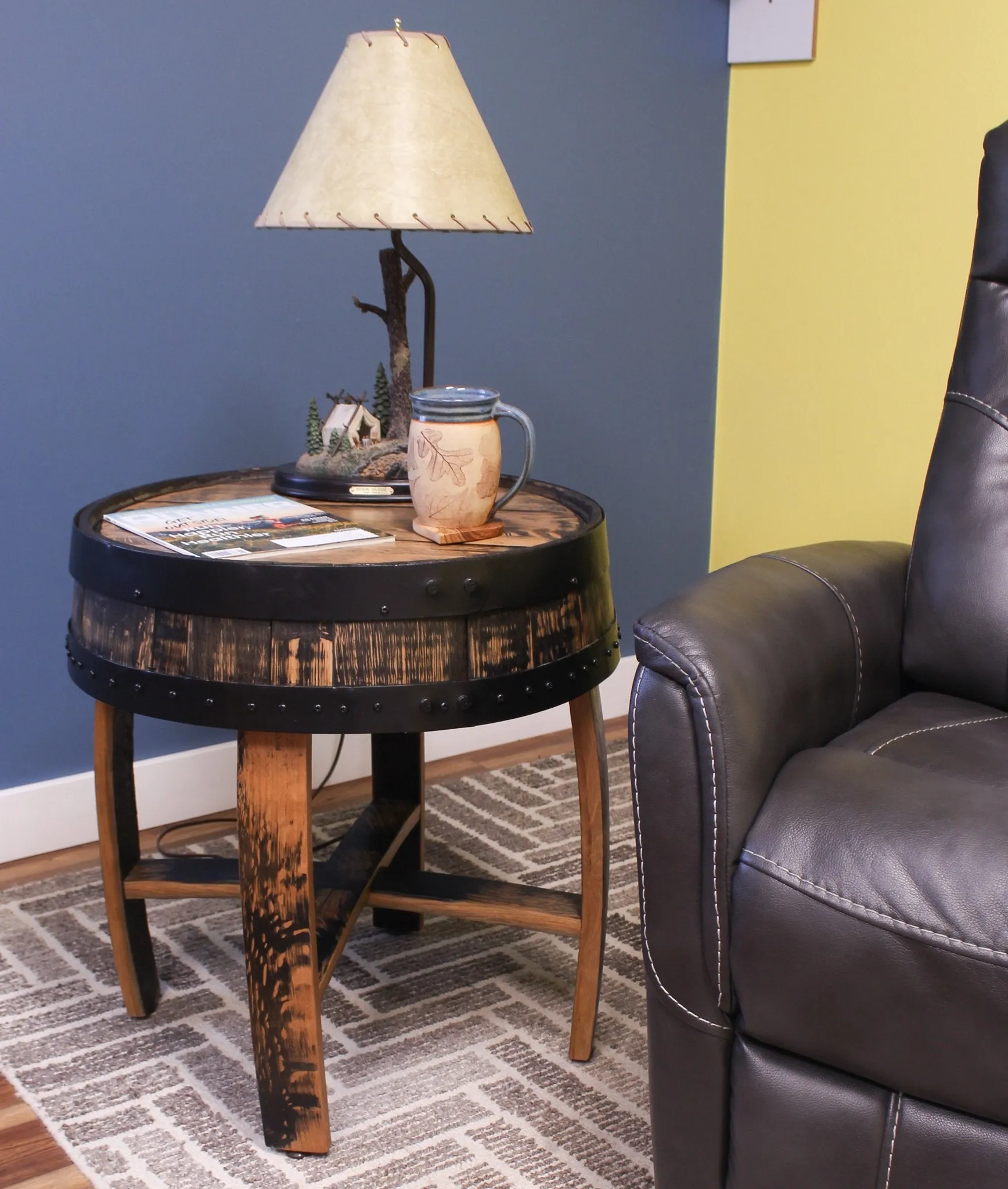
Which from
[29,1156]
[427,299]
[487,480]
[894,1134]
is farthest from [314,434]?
[894,1134]

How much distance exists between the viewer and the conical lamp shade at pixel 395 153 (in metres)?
1.20

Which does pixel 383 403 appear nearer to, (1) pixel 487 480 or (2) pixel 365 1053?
(1) pixel 487 480

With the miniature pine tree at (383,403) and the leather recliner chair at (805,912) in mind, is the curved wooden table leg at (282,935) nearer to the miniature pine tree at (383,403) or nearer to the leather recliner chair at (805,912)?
the leather recliner chair at (805,912)

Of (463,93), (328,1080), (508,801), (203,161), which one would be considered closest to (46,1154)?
(328,1080)

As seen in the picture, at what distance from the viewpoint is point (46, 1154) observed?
1192 mm

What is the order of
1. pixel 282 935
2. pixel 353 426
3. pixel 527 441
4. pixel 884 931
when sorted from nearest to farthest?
pixel 884 931, pixel 282 935, pixel 527 441, pixel 353 426

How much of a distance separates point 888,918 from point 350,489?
28.4 inches

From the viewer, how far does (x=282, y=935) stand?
1.13 metres

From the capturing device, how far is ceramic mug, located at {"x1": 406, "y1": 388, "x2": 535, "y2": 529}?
1175mm

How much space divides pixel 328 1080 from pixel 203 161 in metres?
1.18

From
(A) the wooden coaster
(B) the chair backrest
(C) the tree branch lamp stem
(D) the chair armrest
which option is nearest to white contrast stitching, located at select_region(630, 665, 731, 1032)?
(D) the chair armrest

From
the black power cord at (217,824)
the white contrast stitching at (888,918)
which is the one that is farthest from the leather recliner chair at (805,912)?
the black power cord at (217,824)

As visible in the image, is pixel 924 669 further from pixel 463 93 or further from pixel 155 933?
pixel 155 933

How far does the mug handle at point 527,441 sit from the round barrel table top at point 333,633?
0.35 feet
